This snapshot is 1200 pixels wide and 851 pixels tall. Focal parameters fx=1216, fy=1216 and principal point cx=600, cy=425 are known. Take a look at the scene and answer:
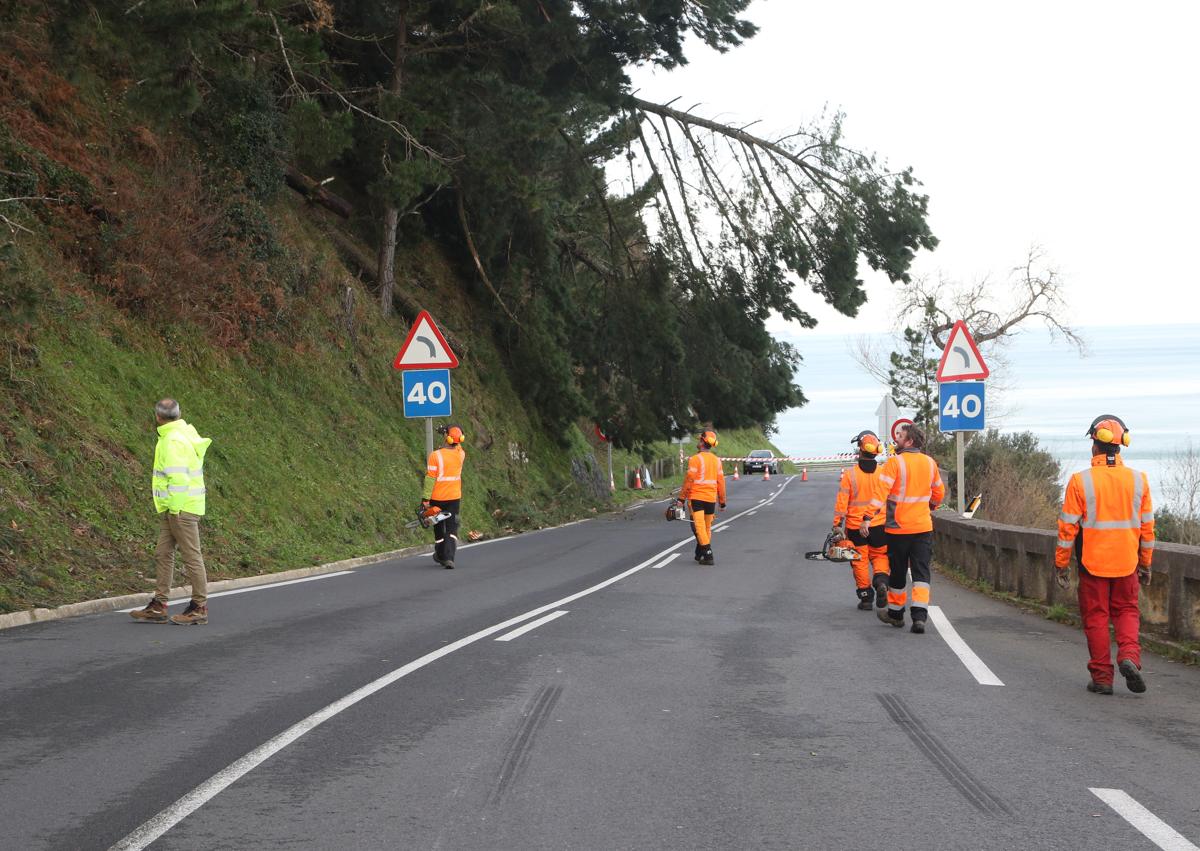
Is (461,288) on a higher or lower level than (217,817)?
higher

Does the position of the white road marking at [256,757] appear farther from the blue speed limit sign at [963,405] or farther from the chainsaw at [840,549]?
the blue speed limit sign at [963,405]

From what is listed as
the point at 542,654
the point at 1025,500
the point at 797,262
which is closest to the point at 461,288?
the point at 797,262

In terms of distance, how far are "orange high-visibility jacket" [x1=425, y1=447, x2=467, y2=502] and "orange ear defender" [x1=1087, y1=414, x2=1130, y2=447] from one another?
397 inches

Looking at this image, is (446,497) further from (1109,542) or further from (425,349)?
(1109,542)

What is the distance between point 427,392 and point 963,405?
8486 mm

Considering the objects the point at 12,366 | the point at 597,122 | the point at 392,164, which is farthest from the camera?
the point at 597,122

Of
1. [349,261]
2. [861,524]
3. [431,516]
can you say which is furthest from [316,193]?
[861,524]

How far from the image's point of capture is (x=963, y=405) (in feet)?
55.6

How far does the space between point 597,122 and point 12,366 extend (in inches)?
963

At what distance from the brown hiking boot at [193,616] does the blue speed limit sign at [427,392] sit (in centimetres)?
941

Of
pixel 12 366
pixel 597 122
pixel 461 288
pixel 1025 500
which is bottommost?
pixel 1025 500

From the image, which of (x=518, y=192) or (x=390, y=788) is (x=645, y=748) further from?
(x=518, y=192)

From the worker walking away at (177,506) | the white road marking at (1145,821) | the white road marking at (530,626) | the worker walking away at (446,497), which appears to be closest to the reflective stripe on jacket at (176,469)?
the worker walking away at (177,506)

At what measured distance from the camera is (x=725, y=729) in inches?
268
